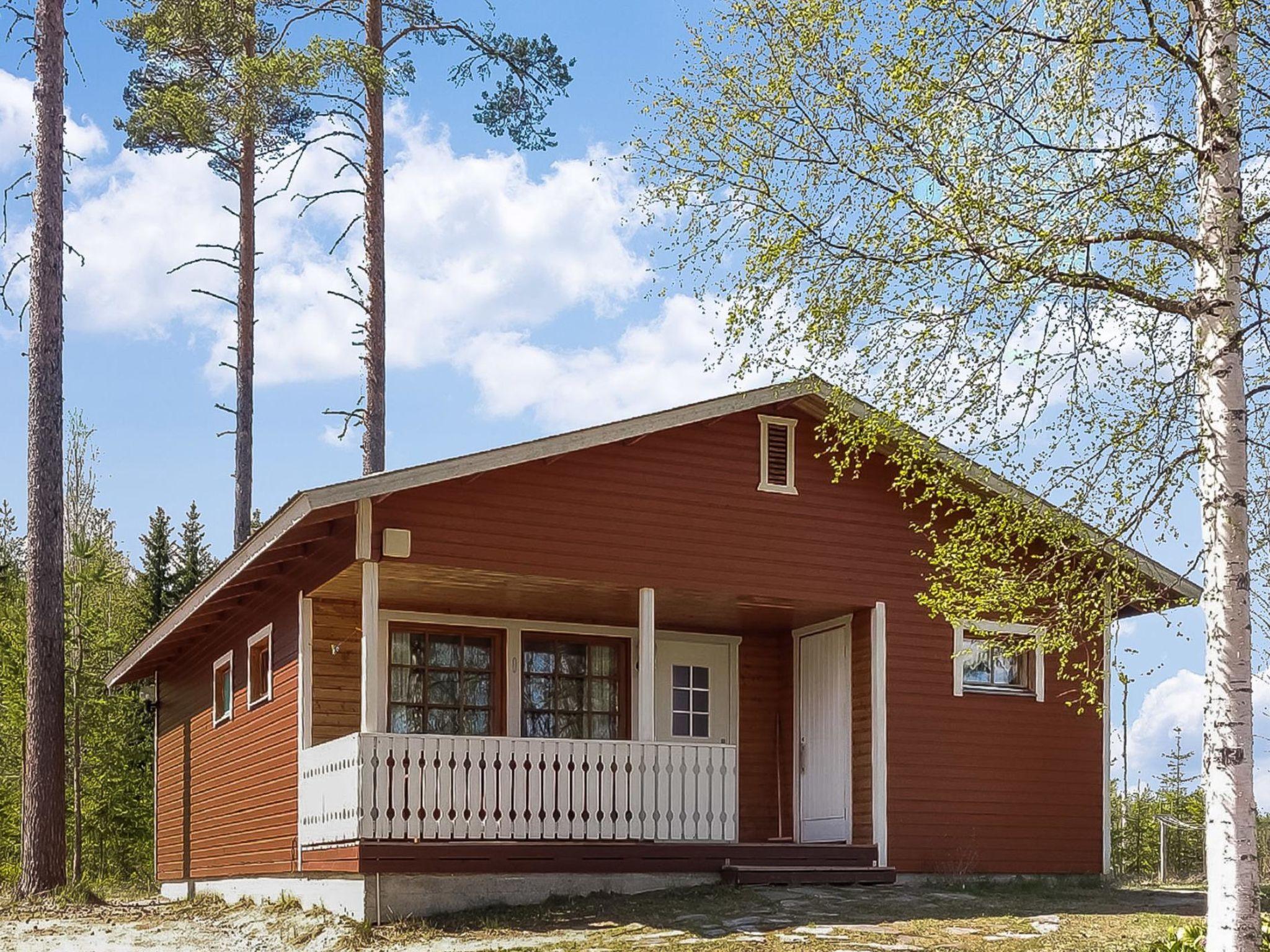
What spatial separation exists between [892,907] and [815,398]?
16.3 ft

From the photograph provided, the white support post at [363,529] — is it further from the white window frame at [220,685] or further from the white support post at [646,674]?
the white window frame at [220,685]

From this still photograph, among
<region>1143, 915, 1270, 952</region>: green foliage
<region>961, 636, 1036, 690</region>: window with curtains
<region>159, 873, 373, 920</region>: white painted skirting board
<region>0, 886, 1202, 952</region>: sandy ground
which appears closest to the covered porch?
<region>159, 873, 373, 920</region>: white painted skirting board

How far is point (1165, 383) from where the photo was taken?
9.92m

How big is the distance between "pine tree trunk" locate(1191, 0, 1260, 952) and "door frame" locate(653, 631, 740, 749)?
26.1ft

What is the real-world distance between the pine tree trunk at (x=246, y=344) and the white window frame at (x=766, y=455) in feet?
43.5

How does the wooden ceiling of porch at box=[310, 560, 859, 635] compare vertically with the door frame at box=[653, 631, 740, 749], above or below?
above

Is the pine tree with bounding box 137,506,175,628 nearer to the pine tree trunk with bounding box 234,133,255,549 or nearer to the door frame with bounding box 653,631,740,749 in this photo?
the pine tree trunk with bounding box 234,133,255,549

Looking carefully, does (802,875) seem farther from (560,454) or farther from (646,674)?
(560,454)

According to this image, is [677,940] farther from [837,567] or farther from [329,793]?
[837,567]

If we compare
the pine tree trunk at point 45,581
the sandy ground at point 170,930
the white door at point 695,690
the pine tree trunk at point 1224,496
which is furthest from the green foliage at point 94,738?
the pine tree trunk at point 1224,496

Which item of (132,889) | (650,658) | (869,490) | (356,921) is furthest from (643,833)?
(132,889)

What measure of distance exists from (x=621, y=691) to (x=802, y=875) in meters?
3.13

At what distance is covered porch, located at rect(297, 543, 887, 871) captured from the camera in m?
13.0

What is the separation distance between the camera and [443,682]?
1552 cm
